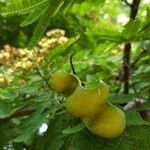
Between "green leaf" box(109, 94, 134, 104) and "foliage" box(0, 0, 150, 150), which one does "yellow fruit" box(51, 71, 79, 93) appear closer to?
"foliage" box(0, 0, 150, 150)

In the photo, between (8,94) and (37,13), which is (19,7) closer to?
(37,13)

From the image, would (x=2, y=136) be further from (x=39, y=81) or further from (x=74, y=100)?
(x=74, y=100)

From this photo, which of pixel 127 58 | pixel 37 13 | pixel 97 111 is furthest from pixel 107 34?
pixel 97 111

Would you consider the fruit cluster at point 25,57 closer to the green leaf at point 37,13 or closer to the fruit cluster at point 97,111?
the green leaf at point 37,13

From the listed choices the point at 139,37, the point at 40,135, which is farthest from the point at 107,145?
the point at 139,37

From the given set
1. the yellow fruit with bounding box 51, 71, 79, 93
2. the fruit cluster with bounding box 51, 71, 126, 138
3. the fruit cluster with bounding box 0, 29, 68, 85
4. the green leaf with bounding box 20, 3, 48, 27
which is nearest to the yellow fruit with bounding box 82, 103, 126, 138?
the fruit cluster with bounding box 51, 71, 126, 138

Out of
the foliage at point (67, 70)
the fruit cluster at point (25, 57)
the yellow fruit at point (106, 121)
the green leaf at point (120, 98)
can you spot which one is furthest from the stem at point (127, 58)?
the yellow fruit at point (106, 121)
